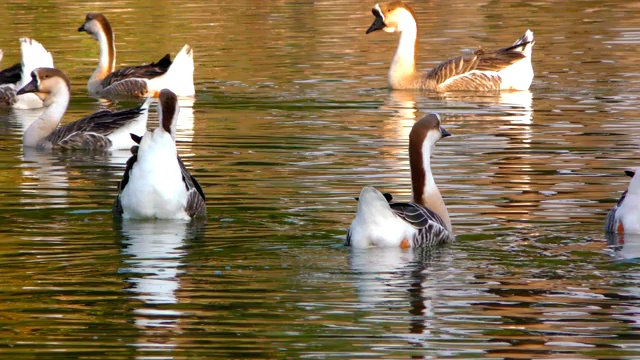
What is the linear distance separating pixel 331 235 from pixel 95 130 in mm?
6420

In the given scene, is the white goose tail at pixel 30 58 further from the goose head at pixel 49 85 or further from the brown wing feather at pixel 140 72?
the goose head at pixel 49 85

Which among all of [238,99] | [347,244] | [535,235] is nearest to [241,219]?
[347,244]

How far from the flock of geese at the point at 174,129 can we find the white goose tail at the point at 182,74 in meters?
0.01

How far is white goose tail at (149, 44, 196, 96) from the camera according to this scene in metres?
21.1

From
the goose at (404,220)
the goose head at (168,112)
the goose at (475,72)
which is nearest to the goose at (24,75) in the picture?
the goose at (475,72)

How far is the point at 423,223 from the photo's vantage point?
1059 cm

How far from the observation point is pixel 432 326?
8.59 meters

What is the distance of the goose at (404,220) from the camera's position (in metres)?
10.3

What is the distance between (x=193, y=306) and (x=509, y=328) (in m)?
1.96

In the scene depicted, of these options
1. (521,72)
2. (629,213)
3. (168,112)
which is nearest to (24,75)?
(521,72)

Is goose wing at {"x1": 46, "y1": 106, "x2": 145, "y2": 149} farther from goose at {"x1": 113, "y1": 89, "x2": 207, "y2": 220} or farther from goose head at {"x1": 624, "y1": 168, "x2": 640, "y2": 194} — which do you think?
goose head at {"x1": 624, "y1": 168, "x2": 640, "y2": 194}

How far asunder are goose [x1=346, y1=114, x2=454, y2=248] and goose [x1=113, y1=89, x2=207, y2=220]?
1.88m

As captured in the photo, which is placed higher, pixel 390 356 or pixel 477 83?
pixel 477 83

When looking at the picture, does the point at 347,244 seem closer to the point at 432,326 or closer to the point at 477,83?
the point at 432,326
